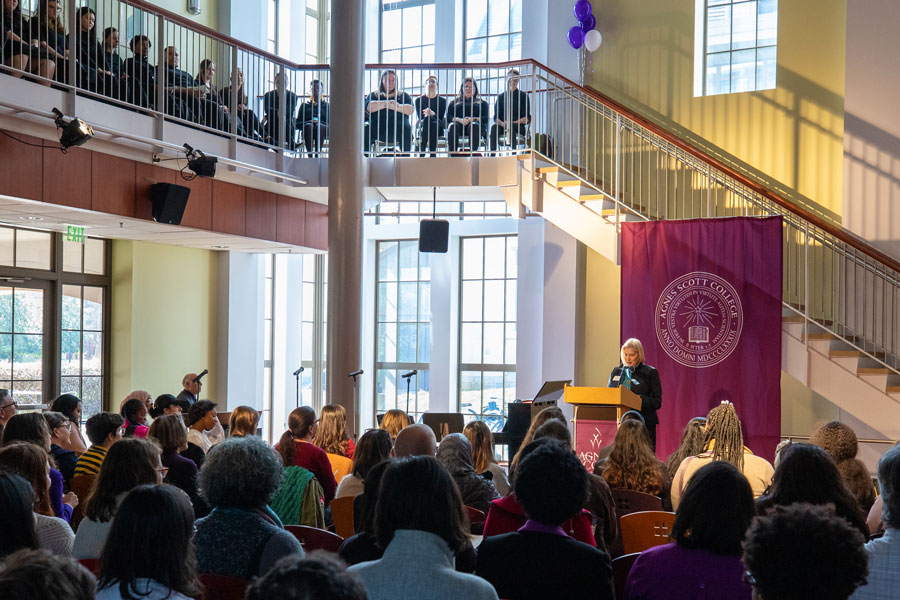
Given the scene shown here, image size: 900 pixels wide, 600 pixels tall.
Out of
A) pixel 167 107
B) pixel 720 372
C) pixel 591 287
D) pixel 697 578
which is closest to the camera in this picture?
pixel 697 578

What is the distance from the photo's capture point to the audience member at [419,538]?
210 cm

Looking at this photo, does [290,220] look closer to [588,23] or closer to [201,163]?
[201,163]

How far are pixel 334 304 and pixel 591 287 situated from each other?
3.24 m

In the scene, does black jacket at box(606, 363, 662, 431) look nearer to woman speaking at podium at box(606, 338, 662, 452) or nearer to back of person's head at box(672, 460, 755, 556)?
woman speaking at podium at box(606, 338, 662, 452)

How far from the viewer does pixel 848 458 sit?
4.50 metres

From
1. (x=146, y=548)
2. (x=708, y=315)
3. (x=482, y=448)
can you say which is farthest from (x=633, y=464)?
(x=708, y=315)

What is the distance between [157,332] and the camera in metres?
11.0

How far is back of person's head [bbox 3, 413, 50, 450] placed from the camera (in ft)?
14.0

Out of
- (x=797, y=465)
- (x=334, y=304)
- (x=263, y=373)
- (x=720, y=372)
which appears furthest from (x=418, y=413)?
(x=797, y=465)

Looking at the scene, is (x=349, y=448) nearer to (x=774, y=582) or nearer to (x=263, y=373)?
(x=774, y=582)

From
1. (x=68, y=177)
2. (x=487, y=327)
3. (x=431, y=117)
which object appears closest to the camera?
(x=68, y=177)

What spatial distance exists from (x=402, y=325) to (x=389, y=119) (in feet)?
12.8

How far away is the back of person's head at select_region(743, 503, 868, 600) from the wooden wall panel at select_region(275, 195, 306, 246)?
29.2 feet

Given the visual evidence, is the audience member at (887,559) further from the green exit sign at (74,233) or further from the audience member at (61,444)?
the green exit sign at (74,233)
